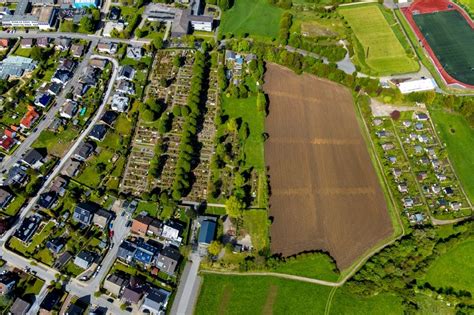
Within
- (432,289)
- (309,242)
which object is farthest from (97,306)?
(432,289)

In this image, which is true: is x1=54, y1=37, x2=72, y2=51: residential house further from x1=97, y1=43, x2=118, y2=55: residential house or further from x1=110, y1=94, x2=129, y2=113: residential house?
x1=110, y1=94, x2=129, y2=113: residential house

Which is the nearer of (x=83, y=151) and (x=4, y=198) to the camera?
(x=4, y=198)

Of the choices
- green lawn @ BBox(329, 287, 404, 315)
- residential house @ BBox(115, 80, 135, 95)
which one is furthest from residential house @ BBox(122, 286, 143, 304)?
residential house @ BBox(115, 80, 135, 95)

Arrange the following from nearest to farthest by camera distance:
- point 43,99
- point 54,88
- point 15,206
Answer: point 15,206, point 43,99, point 54,88

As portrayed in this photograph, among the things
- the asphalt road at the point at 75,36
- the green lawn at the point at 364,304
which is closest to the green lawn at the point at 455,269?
the green lawn at the point at 364,304

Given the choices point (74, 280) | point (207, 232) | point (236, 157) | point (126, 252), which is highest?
point (236, 157)

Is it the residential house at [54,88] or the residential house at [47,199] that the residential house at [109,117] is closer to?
the residential house at [54,88]

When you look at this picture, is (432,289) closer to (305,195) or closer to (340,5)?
(305,195)

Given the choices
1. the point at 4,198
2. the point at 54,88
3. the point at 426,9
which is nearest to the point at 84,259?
the point at 4,198

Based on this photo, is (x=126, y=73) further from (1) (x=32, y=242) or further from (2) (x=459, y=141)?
(2) (x=459, y=141)
